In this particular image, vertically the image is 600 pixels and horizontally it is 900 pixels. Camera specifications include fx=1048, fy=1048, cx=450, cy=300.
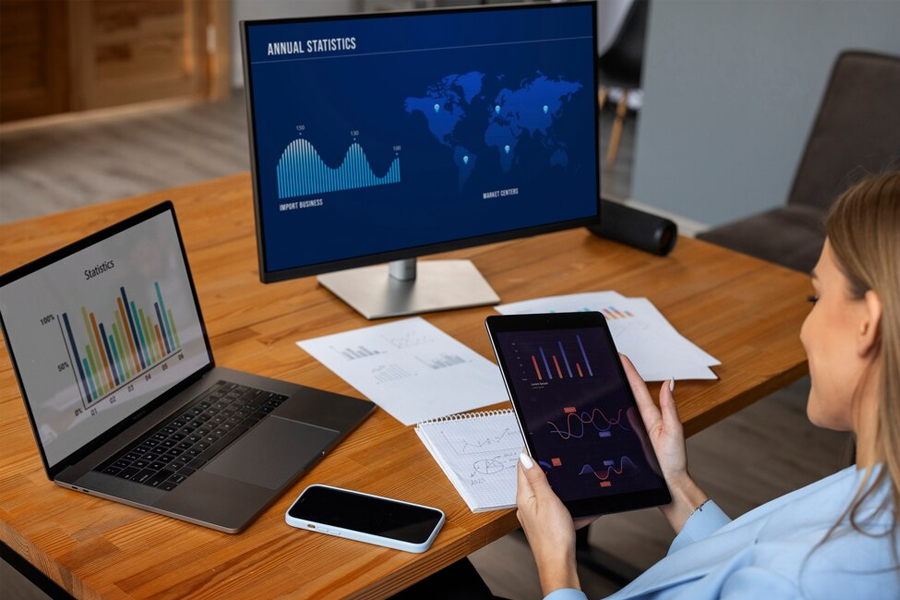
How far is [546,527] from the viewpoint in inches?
46.9

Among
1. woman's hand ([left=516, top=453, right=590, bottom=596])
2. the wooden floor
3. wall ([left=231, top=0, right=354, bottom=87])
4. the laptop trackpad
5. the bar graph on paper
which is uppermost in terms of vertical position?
wall ([left=231, top=0, right=354, bottom=87])

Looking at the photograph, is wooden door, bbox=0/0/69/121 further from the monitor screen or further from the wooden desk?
the monitor screen

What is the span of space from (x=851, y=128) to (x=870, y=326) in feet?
8.38

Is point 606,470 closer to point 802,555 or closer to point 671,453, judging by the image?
point 671,453

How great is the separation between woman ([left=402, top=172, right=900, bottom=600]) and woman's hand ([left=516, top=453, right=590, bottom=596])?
100 mm

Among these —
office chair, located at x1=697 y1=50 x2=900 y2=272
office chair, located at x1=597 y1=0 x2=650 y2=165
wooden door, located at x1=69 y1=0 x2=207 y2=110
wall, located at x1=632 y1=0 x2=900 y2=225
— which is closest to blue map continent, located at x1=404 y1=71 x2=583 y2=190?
office chair, located at x1=697 y1=50 x2=900 y2=272

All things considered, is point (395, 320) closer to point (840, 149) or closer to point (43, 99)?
point (840, 149)

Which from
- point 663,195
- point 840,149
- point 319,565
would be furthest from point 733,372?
point 663,195

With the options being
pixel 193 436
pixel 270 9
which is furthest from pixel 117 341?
pixel 270 9

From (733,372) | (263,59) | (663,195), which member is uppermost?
(263,59)

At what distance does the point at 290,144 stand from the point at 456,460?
0.56m

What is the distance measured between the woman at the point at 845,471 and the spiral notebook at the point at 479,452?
24 cm

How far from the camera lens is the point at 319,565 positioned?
3.69 ft

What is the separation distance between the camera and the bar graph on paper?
4.12 feet
